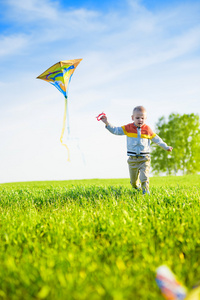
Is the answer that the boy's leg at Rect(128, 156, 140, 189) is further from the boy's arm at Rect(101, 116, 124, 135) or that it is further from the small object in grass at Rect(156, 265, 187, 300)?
the small object in grass at Rect(156, 265, 187, 300)

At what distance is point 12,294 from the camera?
8.48 ft

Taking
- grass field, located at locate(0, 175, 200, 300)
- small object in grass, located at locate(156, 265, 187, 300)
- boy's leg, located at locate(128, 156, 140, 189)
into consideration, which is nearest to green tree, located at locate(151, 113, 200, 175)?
boy's leg, located at locate(128, 156, 140, 189)

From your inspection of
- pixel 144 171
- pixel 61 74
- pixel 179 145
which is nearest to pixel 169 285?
pixel 144 171

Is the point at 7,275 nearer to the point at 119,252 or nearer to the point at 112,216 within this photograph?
the point at 119,252

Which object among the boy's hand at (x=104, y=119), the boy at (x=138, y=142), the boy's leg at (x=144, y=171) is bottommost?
the boy's leg at (x=144, y=171)

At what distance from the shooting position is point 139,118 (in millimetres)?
6816

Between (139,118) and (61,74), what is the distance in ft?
7.21

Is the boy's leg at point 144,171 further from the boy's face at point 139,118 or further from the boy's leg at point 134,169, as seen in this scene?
the boy's face at point 139,118

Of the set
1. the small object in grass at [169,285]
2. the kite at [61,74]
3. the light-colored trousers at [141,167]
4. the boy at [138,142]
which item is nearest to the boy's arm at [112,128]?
the boy at [138,142]

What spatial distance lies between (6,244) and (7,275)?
3.53 feet

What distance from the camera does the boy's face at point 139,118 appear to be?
679 cm

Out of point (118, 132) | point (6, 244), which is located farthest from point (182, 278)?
point (118, 132)

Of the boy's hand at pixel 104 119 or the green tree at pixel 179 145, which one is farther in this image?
Result: the green tree at pixel 179 145

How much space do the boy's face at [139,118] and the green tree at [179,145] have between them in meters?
19.1
